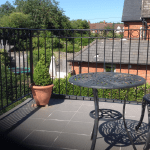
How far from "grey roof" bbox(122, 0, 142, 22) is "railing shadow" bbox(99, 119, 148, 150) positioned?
1084 inches

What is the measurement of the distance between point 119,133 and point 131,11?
1192 inches

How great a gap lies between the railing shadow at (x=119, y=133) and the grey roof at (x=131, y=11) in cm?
2754

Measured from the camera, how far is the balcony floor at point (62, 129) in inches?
102

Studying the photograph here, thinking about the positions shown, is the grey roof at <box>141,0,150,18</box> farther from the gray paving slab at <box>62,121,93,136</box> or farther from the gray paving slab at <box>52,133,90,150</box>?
the gray paving slab at <box>52,133,90,150</box>

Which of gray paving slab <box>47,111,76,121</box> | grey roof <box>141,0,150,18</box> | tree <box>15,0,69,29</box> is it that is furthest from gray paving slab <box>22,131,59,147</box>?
tree <box>15,0,69,29</box>

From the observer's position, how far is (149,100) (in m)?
2.31

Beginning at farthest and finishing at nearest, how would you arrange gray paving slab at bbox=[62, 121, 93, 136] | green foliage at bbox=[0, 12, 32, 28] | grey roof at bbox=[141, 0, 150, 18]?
green foliage at bbox=[0, 12, 32, 28]
grey roof at bbox=[141, 0, 150, 18]
gray paving slab at bbox=[62, 121, 93, 136]

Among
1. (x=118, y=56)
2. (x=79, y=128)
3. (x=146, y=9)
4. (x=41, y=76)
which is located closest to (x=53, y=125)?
(x=79, y=128)

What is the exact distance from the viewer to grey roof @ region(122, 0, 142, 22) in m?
28.7

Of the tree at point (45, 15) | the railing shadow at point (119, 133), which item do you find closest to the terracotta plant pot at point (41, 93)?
the railing shadow at point (119, 133)

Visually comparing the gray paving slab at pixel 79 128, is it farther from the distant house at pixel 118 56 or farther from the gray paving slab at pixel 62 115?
the distant house at pixel 118 56

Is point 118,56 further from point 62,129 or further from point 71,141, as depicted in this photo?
point 71,141

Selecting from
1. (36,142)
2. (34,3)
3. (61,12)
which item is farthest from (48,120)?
(34,3)

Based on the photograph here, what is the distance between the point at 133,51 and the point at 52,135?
53.0 feet
